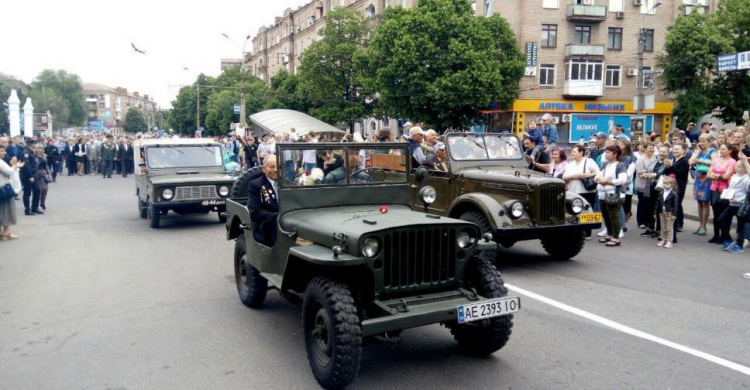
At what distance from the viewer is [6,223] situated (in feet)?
37.6

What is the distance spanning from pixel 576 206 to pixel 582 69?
120 feet

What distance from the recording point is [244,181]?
21.9 ft

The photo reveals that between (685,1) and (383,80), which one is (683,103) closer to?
(685,1)

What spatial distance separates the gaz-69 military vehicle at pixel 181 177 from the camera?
473 inches

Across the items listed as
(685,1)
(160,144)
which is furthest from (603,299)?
(685,1)

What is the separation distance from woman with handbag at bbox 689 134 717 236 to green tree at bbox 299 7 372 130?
3697cm

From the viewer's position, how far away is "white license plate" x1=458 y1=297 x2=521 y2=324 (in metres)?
4.30

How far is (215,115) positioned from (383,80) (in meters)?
45.7

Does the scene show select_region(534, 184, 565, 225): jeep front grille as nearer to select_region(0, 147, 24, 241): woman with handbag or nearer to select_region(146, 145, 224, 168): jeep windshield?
select_region(146, 145, 224, 168): jeep windshield

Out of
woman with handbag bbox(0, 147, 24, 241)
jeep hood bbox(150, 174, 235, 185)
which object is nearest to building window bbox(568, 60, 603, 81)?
jeep hood bbox(150, 174, 235, 185)

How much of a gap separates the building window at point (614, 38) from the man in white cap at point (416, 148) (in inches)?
1465

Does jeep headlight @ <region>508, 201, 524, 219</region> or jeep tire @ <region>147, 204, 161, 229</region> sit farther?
jeep tire @ <region>147, 204, 161, 229</region>

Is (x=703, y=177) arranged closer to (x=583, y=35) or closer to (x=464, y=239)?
(x=464, y=239)

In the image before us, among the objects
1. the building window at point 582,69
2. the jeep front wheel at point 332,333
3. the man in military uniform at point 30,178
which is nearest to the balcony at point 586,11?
the building window at point 582,69
